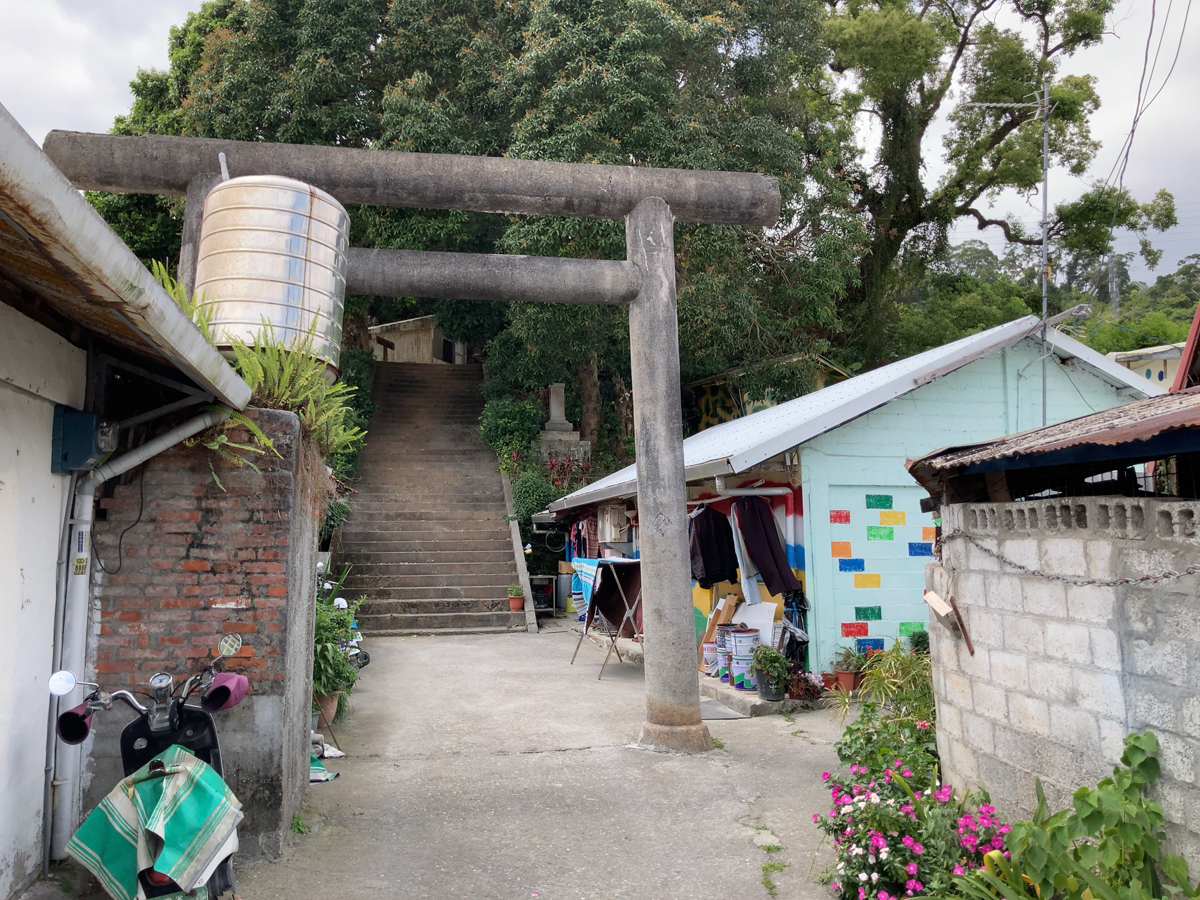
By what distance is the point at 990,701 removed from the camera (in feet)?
14.0

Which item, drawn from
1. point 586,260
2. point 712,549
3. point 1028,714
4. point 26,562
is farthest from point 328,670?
point 1028,714

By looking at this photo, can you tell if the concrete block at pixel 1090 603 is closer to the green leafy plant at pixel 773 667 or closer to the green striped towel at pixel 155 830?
the green striped towel at pixel 155 830

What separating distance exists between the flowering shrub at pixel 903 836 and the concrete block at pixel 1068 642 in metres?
0.82

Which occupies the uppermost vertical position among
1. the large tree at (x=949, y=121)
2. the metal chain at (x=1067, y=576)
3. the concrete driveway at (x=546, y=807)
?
the large tree at (x=949, y=121)

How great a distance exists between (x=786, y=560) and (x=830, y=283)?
29.5 ft

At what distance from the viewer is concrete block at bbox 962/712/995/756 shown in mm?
4273

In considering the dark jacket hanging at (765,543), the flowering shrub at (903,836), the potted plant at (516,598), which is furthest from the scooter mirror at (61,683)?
the potted plant at (516,598)

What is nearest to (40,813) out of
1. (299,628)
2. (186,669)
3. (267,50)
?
(186,669)

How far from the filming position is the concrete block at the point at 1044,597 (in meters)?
3.72

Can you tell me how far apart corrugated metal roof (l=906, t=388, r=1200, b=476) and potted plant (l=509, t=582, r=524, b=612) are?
1087 centimetres

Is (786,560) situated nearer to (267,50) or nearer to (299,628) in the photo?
(299,628)

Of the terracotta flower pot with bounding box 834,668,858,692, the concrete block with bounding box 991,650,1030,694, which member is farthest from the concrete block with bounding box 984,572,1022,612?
the terracotta flower pot with bounding box 834,668,858,692

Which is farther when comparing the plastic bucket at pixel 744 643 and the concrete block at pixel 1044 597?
the plastic bucket at pixel 744 643

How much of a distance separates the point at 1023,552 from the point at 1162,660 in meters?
0.93
